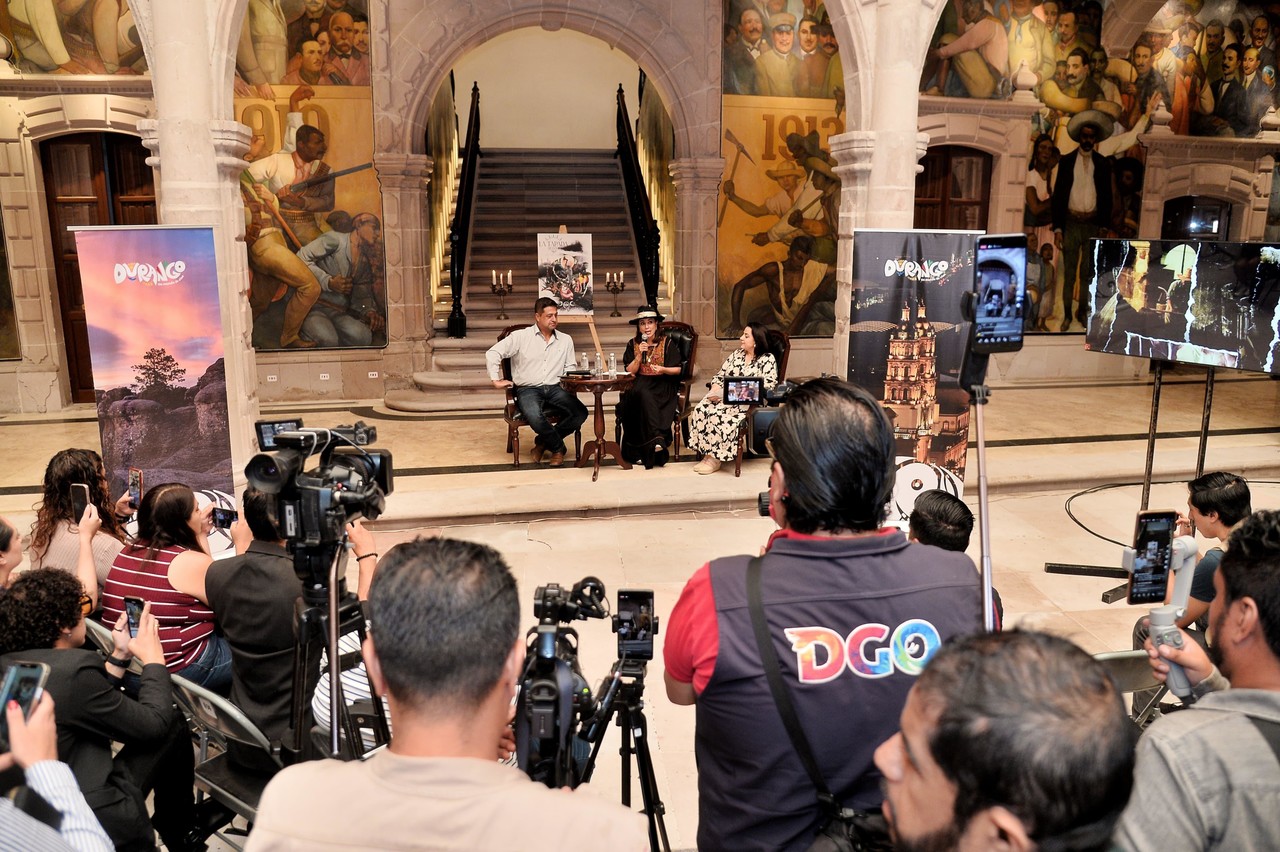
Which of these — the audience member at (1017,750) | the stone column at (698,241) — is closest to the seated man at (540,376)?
the stone column at (698,241)

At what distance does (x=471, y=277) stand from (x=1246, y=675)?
Result: 442 inches

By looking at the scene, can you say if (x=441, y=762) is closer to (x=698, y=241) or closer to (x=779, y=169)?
(x=698, y=241)

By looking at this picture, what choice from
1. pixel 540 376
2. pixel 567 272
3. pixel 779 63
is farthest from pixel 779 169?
pixel 540 376

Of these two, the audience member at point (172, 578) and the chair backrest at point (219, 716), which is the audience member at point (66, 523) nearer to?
the audience member at point (172, 578)

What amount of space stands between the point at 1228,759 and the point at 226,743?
7.83ft

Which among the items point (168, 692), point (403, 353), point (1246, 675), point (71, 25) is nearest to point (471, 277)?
point (403, 353)

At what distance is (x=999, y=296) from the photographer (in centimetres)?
225

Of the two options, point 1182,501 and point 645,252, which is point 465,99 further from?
point 1182,501

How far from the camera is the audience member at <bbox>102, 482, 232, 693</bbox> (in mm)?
2934

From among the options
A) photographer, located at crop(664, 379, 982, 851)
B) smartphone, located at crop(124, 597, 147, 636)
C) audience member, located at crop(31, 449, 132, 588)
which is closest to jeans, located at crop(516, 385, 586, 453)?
audience member, located at crop(31, 449, 132, 588)

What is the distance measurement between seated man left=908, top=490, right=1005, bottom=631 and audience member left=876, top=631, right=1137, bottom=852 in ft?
6.51

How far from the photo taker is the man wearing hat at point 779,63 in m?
10.3

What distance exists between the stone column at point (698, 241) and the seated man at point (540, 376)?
356cm

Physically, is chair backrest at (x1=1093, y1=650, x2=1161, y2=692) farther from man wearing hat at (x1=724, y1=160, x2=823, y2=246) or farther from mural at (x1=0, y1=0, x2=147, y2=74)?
mural at (x1=0, y1=0, x2=147, y2=74)
